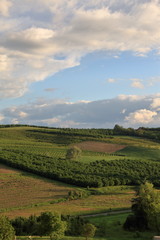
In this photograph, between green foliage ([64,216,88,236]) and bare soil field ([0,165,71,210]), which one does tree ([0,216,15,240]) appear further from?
bare soil field ([0,165,71,210])

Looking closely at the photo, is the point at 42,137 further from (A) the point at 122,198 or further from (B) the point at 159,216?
(B) the point at 159,216

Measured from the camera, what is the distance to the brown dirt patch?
5349 inches

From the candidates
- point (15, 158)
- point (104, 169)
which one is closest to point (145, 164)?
point (104, 169)

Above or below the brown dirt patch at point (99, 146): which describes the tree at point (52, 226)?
below

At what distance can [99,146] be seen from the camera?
140375 mm

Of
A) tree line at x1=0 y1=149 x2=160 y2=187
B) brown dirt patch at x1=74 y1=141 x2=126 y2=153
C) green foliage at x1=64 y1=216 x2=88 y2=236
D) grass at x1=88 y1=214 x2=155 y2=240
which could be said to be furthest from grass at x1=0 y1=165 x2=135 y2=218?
brown dirt patch at x1=74 y1=141 x2=126 y2=153

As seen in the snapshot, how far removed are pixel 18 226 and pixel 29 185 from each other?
33975 millimetres

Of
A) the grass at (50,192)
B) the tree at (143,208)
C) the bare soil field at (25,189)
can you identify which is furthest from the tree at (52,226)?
the bare soil field at (25,189)

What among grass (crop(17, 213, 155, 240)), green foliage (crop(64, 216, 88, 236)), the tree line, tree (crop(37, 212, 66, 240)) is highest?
the tree line

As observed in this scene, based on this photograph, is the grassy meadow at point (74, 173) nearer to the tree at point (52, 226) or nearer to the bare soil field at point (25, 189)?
the bare soil field at point (25, 189)

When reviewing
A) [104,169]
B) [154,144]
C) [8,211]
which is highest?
[154,144]

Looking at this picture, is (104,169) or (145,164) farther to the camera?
(145,164)

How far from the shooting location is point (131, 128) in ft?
625

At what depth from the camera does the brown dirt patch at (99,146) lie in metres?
136
